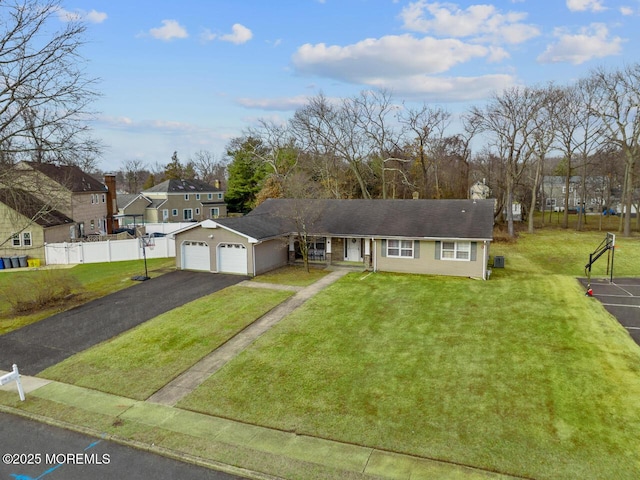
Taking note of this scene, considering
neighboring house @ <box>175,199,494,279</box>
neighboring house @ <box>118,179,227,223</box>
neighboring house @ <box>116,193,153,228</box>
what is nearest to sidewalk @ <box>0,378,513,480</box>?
neighboring house @ <box>175,199,494,279</box>

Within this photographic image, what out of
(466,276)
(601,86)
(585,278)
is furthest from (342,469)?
(601,86)

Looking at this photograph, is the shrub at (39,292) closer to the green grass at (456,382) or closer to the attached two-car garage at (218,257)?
the attached two-car garage at (218,257)

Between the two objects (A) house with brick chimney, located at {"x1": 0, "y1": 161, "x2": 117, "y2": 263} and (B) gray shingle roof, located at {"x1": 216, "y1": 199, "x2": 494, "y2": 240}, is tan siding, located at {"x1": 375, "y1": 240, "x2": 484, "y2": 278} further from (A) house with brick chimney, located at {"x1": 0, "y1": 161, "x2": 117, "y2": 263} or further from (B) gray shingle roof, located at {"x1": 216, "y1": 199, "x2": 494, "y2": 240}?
(A) house with brick chimney, located at {"x1": 0, "y1": 161, "x2": 117, "y2": 263}

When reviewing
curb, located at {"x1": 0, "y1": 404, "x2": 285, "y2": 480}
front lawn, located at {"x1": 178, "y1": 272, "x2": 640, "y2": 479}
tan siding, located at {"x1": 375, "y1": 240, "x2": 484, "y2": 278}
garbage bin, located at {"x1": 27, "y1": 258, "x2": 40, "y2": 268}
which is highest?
tan siding, located at {"x1": 375, "y1": 240, "x2": 484, "y2": 278}

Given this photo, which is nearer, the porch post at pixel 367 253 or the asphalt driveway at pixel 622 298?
the asphalt driveway at pixel 622 298

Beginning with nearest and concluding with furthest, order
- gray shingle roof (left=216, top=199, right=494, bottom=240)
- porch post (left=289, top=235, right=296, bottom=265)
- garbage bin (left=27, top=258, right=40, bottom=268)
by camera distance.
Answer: gray shingle roof (left=216, top=199, right=494, bottom=240), porch post (left=289, top=235, right=296, bottom=265), garbage bin (left=27, top=258, right=40, bottom=268)

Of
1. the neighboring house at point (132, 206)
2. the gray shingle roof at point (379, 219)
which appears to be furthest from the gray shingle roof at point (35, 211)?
the gray shingle roof at point (379, 219)
